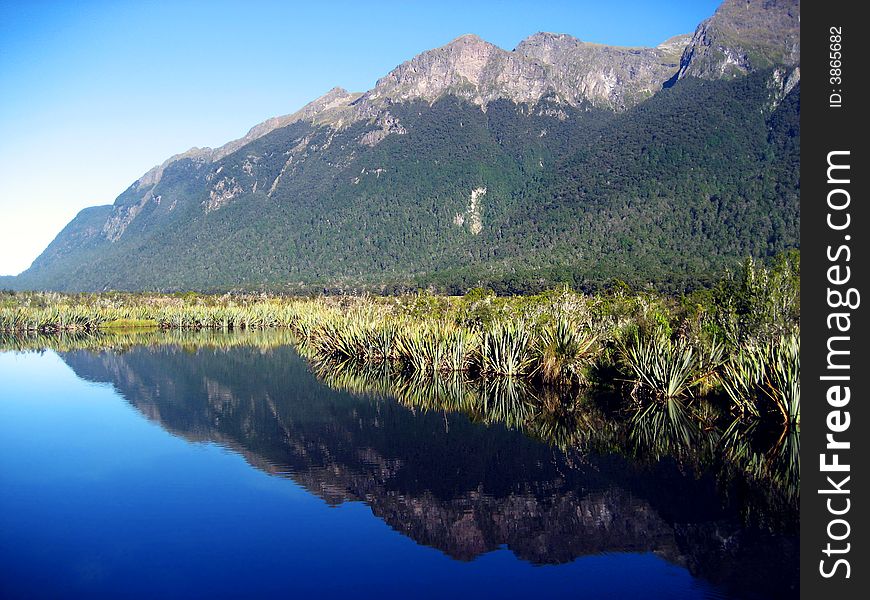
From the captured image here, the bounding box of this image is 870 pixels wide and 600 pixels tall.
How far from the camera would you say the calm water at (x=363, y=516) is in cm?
886

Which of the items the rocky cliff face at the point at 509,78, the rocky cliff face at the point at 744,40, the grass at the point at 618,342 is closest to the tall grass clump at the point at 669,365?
the grass at the point at 618,342

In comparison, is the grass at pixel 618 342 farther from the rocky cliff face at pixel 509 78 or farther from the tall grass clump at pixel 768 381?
the rocky cliff face at pixel 509 78

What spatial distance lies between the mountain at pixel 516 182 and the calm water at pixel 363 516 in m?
62.5

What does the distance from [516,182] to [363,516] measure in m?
141

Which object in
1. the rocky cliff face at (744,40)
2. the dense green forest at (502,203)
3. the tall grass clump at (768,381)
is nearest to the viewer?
the tall grass clump at (768,381)

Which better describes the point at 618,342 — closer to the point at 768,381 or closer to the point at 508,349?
the point at 508,349

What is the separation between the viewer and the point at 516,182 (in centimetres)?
14862

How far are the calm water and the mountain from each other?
6248cm

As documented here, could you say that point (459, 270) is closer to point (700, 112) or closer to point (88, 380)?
point (700, 112)

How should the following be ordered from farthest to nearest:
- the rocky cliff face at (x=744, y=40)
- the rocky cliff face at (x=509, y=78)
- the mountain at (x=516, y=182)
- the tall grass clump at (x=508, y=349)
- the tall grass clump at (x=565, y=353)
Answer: the rocky cliff face at (x=509, y=78)
the rocky cliff face at (x=744, y=40)
the mountain at (x=516, y=182)
the tall grass clump at (x=508, y=349)
the tall grass clump at (x=565, y=353)

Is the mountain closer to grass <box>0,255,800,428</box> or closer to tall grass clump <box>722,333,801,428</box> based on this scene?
grass <box>0,255,800,428</box>

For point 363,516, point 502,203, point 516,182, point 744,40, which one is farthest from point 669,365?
point 744,40

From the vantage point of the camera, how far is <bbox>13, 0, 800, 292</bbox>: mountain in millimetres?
96000

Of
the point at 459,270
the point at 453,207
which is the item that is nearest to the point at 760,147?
the point at 459,270
